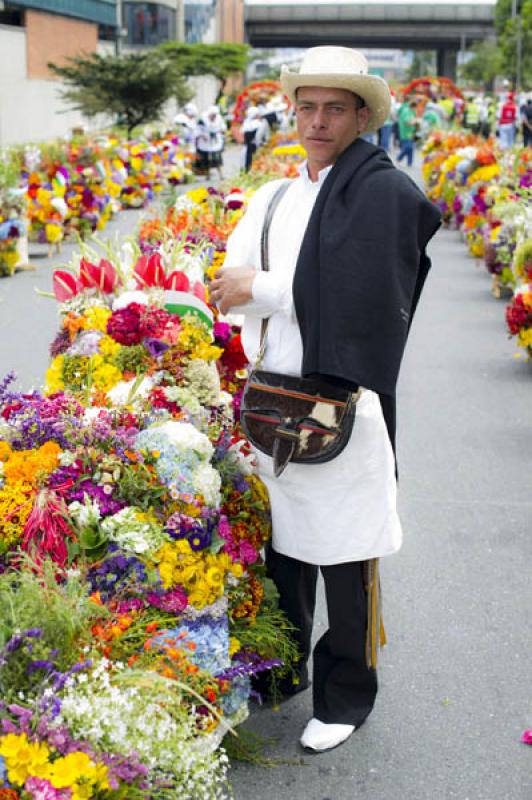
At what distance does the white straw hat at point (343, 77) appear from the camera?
3.17 m

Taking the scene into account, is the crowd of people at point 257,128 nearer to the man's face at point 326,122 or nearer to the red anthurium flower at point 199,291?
the red anthurium flower at point 199,291

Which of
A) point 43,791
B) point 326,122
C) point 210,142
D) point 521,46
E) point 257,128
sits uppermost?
point 521,46

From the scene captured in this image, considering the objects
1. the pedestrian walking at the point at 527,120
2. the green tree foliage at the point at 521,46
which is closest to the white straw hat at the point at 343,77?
the pedestrian walking at the point at 527,120

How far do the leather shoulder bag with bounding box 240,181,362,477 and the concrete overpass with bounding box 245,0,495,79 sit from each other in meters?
78.0

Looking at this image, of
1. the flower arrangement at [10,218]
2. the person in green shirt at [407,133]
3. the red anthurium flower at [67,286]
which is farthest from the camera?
the person in green shirt at [407,133]

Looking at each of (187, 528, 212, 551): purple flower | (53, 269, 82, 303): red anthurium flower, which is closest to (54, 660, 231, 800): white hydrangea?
(187, 528, 212, 551): purple flower

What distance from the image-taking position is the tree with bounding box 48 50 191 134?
29281mm

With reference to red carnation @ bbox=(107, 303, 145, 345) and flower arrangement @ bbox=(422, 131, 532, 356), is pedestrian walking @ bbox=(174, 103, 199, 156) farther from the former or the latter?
red carnation @ bbox=(107, 303, 145, 345)

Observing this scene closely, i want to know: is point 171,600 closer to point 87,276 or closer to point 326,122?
point 326,122

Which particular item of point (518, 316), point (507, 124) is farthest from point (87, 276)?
point (507, 124)

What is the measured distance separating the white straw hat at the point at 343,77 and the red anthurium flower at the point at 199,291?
1384 mm

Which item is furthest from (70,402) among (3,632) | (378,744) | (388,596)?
(388,596)

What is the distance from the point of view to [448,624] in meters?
4.45

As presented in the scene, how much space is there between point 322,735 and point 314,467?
877 mm
